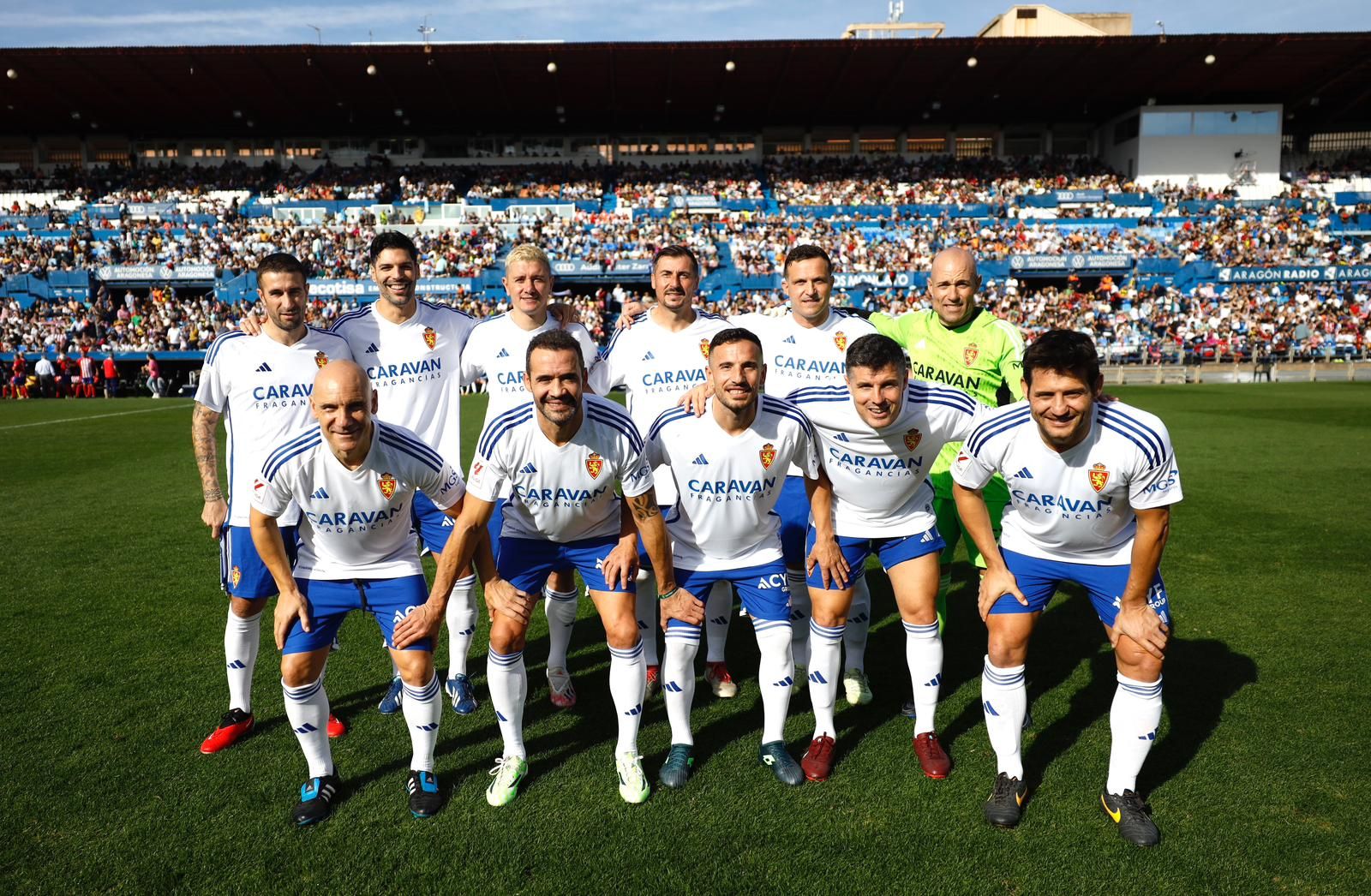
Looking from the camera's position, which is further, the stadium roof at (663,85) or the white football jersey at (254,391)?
the stadium roof at (663,85)

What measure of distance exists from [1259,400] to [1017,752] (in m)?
22.1

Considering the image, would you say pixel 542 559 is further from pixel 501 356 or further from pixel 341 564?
pixel 501 356

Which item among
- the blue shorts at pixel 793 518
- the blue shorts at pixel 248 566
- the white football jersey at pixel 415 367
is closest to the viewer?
the blue shorts at pixel 248 566

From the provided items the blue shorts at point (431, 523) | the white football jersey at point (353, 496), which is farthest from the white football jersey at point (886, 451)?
the blue shorts at point (431, 523)

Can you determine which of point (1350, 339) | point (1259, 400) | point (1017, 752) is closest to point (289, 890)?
point (1017, 752)

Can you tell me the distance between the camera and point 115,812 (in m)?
3.80

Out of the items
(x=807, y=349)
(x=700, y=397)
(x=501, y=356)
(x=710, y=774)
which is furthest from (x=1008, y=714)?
(x=501, y=356)

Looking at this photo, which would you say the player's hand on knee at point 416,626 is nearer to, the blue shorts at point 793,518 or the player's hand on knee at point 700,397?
the player's hand on knee at point 700,397

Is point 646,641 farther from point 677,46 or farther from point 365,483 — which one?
point 677,46

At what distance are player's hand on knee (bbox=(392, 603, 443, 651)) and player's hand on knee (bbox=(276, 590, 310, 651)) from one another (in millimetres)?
445

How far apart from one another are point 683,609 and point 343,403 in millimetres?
1874

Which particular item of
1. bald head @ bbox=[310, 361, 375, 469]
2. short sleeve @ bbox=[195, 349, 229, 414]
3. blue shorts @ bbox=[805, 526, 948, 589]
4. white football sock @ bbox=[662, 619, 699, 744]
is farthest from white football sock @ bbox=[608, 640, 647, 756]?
short sleeve @ bbox=[195, 349, 229, 414]

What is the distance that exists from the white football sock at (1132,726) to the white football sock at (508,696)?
2.79 m

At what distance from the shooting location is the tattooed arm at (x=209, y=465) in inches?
185
